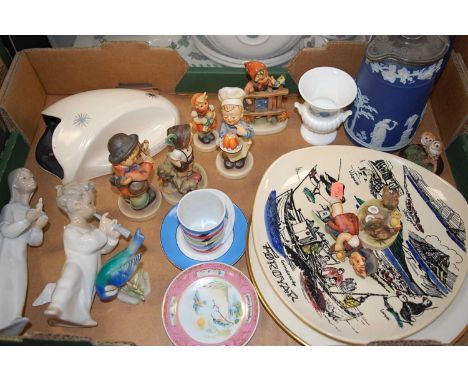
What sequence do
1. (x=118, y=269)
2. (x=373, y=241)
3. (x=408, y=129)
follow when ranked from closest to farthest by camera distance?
(x=118, y=269)
(x=373, y=241)
(x=408, y=129)

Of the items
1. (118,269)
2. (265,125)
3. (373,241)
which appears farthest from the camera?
(265,125)

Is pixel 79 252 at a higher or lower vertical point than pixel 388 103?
lower

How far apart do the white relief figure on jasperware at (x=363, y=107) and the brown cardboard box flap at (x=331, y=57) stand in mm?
173

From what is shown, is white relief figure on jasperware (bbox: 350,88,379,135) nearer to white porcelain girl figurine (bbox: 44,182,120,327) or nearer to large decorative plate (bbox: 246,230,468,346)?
Result: large decorative plate (bbox: 246,230,468,346)

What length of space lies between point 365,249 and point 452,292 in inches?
7.6

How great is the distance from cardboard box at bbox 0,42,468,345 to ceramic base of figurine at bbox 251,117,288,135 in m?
0.02

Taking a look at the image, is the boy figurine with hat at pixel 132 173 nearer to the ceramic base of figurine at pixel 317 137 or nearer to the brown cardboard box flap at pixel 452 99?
the ceramic base of figurine at pixel 317 137

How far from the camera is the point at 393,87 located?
3.53ft

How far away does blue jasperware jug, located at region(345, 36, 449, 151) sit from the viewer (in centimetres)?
103

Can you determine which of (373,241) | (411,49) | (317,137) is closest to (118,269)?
(373,241)

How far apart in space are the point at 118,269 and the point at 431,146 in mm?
800

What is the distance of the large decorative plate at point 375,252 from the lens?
0.96 m

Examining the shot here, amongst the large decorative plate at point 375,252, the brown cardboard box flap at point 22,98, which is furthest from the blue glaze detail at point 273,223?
the brown cardboard box flap at point 22,98

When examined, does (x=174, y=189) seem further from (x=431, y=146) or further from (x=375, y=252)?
(x=431, y=146)
